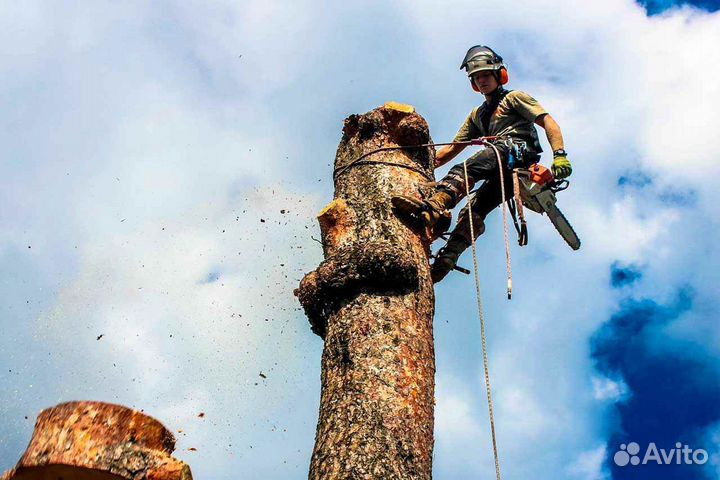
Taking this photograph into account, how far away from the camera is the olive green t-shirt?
550 centimetres

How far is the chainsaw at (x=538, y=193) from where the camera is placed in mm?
5250

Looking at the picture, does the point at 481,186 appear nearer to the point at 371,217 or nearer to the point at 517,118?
the point at 517,118

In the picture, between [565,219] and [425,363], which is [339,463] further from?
[565,219]

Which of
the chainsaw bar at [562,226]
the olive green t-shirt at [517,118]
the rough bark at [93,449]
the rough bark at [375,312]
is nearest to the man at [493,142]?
the olive green t-shirt at [517,118]

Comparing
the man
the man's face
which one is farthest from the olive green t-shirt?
the man's face

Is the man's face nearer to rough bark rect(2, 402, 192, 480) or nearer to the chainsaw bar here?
the chainsaw bar

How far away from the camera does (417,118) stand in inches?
188

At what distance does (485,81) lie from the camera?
5723 mm

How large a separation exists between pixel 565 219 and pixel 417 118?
146 cm

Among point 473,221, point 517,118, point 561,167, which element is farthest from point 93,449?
point 517,118

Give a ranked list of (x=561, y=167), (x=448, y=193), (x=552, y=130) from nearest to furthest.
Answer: (x=448, y=193) < (x=561, y=167) < (x=552, y=130)

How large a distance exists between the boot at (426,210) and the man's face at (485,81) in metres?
1.59

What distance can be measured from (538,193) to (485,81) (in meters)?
0.94

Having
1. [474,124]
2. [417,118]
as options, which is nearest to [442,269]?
[417,118]
